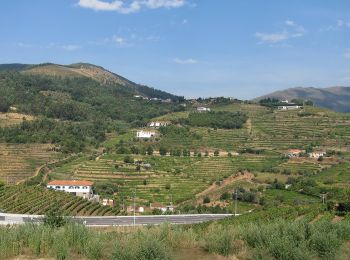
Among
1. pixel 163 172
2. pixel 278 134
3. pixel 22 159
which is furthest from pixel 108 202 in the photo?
pixel 278 134

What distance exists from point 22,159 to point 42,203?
25172mm

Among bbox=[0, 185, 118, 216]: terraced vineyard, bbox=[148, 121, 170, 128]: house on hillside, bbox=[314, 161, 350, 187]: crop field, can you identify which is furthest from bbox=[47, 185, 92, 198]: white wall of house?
bbox=[148, 121, 170, 128]: house on hillside

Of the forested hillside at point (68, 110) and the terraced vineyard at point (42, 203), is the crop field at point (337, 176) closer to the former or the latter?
the terraced vineyard at point (42, 203)

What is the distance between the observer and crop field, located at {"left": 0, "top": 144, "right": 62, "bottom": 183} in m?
56.8

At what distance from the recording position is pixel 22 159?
62781 millimetres

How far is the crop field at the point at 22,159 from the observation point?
2234 inches

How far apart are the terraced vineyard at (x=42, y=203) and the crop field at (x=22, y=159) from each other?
34.9ft

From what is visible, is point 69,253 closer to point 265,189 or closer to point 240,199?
point 240,199

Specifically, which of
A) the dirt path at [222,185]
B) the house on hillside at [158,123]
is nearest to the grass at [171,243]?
the dirt path at [222,185]

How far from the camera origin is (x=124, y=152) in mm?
70625

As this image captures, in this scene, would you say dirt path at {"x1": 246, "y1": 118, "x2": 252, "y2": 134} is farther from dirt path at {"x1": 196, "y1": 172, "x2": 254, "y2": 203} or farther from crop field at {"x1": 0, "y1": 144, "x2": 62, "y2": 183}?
crop field at {"x1": 0, "y1": 144, "x2": 62, "y2": 183}

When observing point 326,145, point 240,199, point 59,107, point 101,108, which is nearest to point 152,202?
point 240,199

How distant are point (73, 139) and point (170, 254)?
2775 inches

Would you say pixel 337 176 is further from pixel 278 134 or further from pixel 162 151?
pixel 278 134
